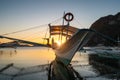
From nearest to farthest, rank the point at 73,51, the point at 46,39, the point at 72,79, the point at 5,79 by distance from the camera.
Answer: the point at 72,79
the point at 73,51
the point at 5,79
the point at 46,39

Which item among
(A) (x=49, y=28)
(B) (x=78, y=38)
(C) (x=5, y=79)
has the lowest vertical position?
(C) (x=5, y=79)

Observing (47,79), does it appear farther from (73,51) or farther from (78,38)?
(78,38)

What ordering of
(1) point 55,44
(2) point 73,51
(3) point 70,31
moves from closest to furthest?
(2) point 73,51, (3) point 70,31, (1) point 55,44

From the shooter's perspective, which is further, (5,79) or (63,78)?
(5,79)

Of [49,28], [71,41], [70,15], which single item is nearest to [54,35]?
[49,28]

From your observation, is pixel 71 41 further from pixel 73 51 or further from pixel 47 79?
pixel 47 79

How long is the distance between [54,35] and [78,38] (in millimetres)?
22313

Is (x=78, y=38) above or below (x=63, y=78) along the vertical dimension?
above

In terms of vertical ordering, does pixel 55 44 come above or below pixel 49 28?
below

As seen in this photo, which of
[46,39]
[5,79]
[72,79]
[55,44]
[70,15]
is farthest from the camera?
[46,39]

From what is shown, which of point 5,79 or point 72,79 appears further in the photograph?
point 5,79

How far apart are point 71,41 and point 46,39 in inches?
926

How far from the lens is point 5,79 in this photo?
2602 centimetres

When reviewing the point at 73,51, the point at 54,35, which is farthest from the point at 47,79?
the point at 54,35
